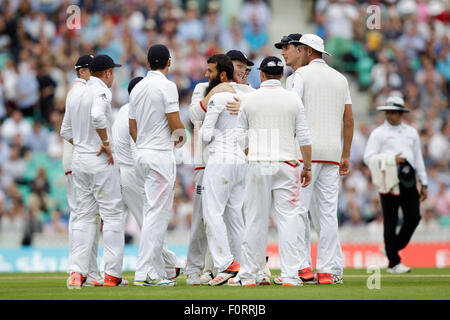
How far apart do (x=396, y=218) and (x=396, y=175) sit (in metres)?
0.69

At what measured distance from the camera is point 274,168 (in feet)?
35.8

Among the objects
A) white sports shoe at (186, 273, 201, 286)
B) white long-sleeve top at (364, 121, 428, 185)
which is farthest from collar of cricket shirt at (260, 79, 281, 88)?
white long-sleeve top at (364, 121, 428, 185)

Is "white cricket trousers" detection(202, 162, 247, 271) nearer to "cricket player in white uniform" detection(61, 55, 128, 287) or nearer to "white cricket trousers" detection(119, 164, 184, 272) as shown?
"cricket player in white uniform" detection(61, 55, 128, 287)

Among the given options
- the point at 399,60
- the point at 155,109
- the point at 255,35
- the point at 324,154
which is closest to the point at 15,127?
the point at 255,35

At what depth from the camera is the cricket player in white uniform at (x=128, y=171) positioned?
495 inches

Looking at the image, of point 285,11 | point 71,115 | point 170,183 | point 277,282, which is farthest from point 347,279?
point 285,11

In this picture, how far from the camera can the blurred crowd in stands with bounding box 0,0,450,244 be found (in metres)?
21.6

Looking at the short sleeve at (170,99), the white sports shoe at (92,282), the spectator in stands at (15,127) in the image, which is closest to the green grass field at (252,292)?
the white sports shoe at (92,282)

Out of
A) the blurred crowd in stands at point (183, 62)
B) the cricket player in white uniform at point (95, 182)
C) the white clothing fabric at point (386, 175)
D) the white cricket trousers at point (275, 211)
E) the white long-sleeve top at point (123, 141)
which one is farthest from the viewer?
the blurred crowd in stands at point (183, 62)

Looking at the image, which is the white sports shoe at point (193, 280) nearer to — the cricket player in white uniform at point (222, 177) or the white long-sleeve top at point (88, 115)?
the cricket player in white uniform at point (222, 177)

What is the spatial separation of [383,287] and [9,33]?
630 inches

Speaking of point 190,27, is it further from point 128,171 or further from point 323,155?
point 323,155

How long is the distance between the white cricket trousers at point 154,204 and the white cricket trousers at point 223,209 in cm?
47

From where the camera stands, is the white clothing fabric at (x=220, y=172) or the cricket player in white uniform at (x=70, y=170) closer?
the white clothing fabric at (x=220, y=172)
